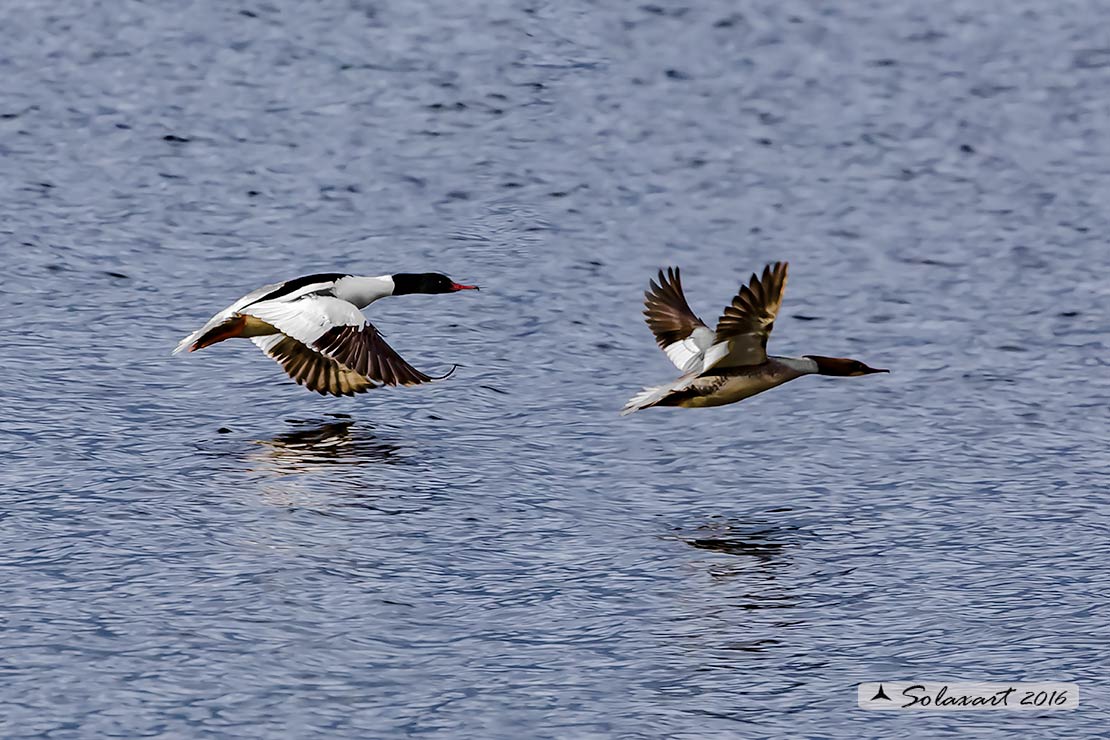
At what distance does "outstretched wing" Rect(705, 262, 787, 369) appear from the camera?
17.4 m

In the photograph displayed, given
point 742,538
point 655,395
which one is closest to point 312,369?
point 655,395

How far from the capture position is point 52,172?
91.1 feet

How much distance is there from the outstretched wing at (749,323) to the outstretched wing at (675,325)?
32.7 inches

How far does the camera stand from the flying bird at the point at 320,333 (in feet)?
63.9

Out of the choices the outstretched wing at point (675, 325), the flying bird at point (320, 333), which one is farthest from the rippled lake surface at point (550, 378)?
the outstretched wing at point (675, 325)

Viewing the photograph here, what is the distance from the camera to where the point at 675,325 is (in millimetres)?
20109

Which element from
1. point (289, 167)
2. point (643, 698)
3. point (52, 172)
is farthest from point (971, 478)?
point (52, 172)

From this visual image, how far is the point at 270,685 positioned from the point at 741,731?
10.1 feet

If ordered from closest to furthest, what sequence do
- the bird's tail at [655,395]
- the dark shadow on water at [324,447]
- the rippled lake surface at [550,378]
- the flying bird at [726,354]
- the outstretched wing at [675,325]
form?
the rippled lake surface at [550,378] → the flying bird at [726,354] → the bird's tail at [655,395] → the dark shadow on water at [324,447] → the outstretched wing at [675,325]

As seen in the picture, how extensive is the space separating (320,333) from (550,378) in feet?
8.26

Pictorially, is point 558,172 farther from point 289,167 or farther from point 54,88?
point 54,88

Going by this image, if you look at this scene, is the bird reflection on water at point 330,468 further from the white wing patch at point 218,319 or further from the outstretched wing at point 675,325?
the outstretched wing at point 675,325

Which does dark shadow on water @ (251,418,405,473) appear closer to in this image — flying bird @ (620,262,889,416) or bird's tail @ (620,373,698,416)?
bird's tail @ (620,373,698,416)

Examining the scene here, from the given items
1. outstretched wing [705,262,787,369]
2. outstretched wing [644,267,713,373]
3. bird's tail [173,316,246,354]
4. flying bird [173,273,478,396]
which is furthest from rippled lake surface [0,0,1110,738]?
outstretched wing [705,262,787,369]
